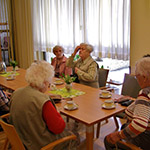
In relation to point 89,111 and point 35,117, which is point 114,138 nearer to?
point 89,111

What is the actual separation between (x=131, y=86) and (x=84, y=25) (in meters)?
2.28

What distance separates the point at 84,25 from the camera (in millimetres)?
4945

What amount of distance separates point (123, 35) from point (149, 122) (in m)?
2.68

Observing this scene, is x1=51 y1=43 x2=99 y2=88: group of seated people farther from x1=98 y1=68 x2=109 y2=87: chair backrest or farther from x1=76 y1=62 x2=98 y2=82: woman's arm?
x1=98 y1=68 x2=109 y2=87: chair backrest

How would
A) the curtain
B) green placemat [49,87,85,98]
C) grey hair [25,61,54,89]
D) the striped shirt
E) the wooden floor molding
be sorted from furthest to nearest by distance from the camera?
1. the curtain
2. the wooden floor molding
3. green placemat [49,87,85,98]
4. grey hair [25,61,54,89]
5. the striped shirt

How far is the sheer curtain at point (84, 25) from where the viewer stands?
4234mm

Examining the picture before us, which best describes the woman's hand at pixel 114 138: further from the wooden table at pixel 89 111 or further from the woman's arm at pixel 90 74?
the woman's arm at pixel 90 74

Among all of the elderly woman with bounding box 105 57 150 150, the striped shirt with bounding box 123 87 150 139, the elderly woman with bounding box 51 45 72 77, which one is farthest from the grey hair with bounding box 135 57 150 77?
the elderly woman with bounding box 51 45 72 77

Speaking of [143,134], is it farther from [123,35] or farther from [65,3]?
[65,3]

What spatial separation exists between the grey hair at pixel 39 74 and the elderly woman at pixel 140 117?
736 mm

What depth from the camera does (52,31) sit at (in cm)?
596

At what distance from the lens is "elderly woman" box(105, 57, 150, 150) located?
168 cm

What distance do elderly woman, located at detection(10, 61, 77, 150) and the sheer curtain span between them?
2.66m

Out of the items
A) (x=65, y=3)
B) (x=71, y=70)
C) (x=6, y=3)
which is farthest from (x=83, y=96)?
(x=6, y=3)
